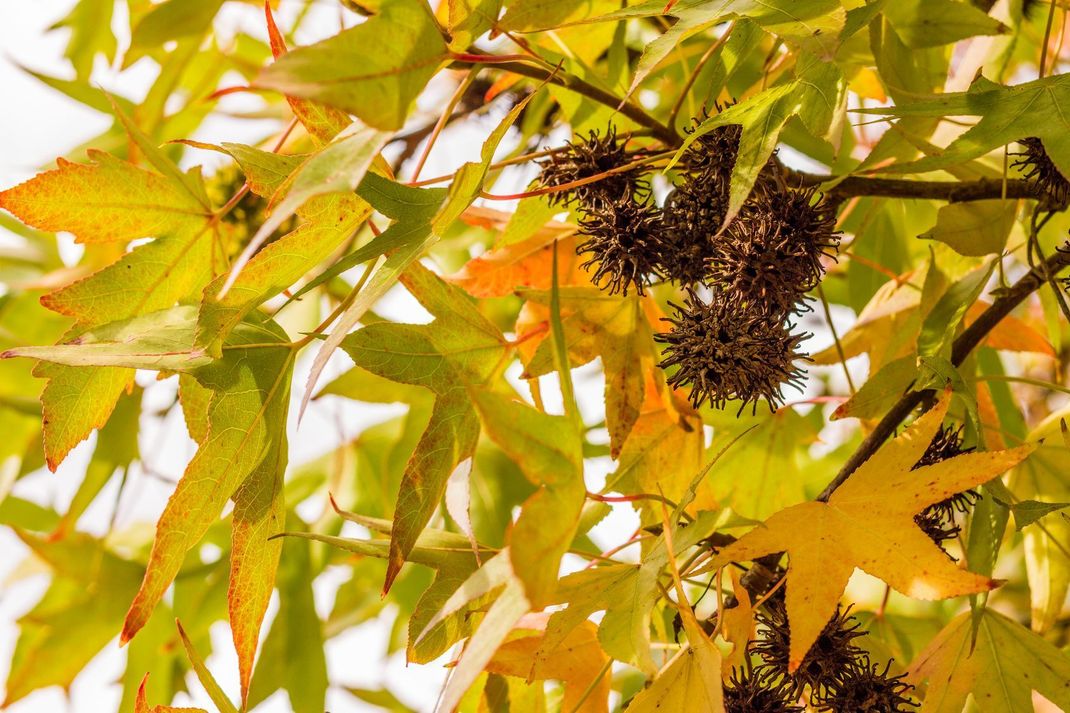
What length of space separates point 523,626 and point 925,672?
0.22m

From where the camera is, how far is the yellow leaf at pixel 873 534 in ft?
1.38

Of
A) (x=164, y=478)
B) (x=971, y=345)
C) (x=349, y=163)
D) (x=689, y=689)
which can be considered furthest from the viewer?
(x=164, y=478)

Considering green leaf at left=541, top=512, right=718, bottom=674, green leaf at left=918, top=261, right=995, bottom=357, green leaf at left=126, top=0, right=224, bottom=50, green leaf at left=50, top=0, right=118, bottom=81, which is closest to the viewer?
green leaf at left=541, top=512, right=718, bottom=674

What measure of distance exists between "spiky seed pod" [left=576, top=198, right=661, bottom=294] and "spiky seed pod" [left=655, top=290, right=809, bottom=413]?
0.11ft

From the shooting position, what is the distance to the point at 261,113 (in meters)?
1.01

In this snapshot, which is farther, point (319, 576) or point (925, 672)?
point (319, 576)

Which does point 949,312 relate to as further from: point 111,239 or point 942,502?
point 111,239

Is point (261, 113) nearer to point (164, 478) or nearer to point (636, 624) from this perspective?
point (164, 478)

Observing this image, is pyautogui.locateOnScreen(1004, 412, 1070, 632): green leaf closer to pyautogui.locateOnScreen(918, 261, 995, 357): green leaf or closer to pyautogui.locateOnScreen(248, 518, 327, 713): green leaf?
pyautogui.locateOnScreen(918, 261, 995, 357): green leaf

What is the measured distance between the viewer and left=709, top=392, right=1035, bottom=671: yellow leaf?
0.42 metres

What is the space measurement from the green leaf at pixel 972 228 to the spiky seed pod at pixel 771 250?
0.08 metres

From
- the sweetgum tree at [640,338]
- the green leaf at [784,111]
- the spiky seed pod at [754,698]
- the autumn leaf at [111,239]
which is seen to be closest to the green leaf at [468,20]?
the sweetgum tree at [640,338]

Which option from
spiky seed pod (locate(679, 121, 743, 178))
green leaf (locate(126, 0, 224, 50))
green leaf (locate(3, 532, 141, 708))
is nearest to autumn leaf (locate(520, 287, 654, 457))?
spiky seed pod (locate(679, 121, 743, 178))

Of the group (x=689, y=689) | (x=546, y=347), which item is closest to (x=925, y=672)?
(x=689, y=689)
